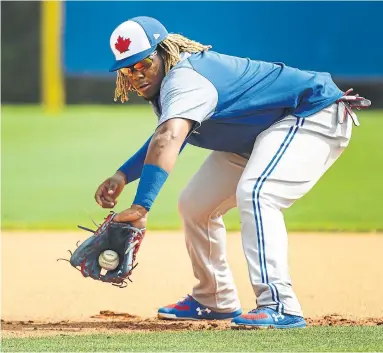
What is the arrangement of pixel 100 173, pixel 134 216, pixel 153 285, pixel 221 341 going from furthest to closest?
pixel 100 173 < pixel 153 285 < pixel 134 216 < pixel 221 341

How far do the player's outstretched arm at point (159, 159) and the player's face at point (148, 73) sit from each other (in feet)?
1.19

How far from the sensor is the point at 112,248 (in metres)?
4.78

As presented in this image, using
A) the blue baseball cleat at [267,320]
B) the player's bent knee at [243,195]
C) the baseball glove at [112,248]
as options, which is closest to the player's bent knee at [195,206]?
the player's bent knee at [243,195]

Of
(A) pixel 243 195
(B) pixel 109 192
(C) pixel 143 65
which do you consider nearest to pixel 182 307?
(B) pixel 109 192

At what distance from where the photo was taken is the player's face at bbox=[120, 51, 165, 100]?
15.8 ft

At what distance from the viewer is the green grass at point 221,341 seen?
14.1 feet

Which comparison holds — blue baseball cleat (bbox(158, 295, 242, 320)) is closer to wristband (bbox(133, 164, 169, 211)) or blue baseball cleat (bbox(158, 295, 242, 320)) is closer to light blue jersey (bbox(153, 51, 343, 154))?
light blue jersey (bbox(153, 51, 343, 154))

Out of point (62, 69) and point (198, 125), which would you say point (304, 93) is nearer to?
point (198, 125)

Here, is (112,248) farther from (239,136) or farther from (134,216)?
(239,136)

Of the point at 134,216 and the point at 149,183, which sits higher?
the point at 149,183

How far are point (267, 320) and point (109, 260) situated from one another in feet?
2.66

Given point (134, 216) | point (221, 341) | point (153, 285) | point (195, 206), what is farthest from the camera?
point (153, 285)

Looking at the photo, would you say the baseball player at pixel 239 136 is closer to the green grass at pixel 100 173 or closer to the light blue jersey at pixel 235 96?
the light blue jersey at pixel 235 96

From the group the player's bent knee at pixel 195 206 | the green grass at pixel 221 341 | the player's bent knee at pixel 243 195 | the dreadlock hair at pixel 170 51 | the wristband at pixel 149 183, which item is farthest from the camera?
the player's bent knee at pixel 195 206
